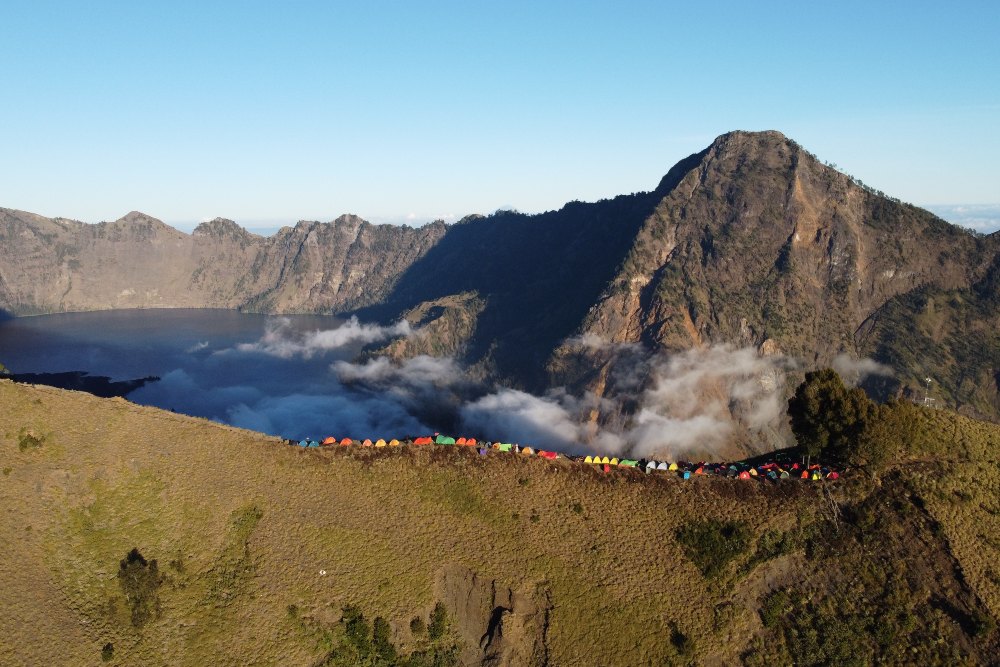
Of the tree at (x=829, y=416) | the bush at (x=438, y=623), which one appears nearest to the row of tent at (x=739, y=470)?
the tree at (x=829, y=416)

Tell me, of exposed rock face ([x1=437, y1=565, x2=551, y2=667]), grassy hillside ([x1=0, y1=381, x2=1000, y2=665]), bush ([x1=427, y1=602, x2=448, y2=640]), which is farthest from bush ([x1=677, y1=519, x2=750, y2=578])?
bush ([x1=427, y1=602, x2=448, y2=640])

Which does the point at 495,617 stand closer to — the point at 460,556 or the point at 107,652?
the point at 460,556

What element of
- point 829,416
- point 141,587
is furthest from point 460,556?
point 829,416

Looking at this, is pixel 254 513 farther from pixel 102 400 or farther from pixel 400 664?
pixel 102 400

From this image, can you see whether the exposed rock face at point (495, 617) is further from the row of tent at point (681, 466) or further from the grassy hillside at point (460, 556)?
the row of tent at point (681, 466)

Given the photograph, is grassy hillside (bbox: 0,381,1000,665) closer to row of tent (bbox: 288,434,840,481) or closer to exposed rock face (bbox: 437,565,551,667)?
exposed rock face (bbox: 437,565,551,667)
